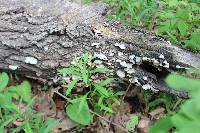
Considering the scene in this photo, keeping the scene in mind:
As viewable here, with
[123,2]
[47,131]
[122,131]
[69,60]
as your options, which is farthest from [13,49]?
[123,2]

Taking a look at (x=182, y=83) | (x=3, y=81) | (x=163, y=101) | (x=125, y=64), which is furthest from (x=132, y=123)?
(x=182, y=83)

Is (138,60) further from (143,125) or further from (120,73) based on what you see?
(143,125)

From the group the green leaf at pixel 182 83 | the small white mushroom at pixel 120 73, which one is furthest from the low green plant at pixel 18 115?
the green leaf at pixel 182 83

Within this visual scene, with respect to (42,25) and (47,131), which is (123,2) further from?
(47,131)

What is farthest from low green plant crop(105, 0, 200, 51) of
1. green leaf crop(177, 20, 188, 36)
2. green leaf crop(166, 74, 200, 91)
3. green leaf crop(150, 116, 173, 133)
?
green leaf crop(166, 74, 200, 91)

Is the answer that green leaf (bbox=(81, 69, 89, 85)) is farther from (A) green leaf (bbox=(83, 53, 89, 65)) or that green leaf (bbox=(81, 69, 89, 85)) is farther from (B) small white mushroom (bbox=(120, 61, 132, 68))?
(B) small white mushroom (bbox=(120, 61, 132, 68))

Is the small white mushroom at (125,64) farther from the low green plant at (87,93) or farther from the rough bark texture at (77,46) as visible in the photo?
the low green plant at (87,93)
